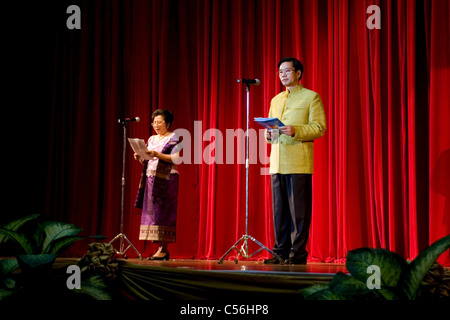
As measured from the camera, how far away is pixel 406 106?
4.15 m

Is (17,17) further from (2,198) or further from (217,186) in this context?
(217,186)

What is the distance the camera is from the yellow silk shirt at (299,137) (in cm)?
335

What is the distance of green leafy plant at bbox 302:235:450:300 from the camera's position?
1699 mm

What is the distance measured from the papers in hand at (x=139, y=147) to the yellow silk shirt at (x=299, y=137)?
93 centimetres

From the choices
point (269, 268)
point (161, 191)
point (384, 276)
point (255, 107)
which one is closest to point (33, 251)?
point (269, 268)

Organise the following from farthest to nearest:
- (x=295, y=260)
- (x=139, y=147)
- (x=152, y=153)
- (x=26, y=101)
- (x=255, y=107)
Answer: (x=26, y=101) → (x=255, y=107) → (x=152, y=153) → (x=139, y=147) → (x=295, y=260)

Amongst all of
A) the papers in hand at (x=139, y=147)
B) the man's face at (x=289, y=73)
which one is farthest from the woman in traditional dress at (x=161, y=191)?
the man's face at (x=289, y=73)

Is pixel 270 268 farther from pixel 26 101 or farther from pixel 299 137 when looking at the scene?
pixel 26 101

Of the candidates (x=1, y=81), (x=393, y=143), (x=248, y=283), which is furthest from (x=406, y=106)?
(x=1, y=81)

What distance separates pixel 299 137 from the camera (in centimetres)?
330

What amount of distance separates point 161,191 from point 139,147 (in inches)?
18.5

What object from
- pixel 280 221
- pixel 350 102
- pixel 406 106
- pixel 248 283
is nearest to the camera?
pixel 248 283

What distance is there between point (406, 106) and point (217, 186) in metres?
1.90

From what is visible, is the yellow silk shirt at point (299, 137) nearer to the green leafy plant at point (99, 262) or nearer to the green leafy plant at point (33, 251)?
the green leafy plant at point (99, 262)
